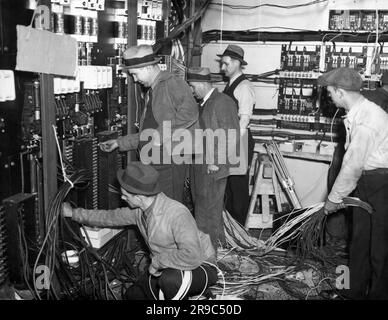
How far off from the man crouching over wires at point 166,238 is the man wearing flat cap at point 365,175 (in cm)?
116

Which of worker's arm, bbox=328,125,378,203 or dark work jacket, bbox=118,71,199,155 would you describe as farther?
dark work jacket, bbox=118,71,199,155

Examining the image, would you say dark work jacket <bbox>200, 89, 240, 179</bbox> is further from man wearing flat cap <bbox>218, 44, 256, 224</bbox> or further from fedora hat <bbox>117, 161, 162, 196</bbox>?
fedora hat <bbox>117, 161, 162, 196</bbox>

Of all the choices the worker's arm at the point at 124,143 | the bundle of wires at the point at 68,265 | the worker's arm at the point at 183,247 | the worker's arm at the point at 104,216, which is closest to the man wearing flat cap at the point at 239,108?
the worker's arm at the point at 124,143

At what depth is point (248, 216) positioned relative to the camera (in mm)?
4660

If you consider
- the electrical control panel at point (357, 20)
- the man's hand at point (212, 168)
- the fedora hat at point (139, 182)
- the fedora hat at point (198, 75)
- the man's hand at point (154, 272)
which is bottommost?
the man's hand at point (154, 272)

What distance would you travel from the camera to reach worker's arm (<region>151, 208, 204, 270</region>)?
2.46m

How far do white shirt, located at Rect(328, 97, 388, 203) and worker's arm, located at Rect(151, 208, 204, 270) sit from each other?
1203 millimetres

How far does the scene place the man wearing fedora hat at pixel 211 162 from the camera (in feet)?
12.4

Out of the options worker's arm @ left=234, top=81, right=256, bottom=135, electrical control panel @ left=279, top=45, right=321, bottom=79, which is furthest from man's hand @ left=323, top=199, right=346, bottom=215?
electrical control panel @ left=279, top=45, right=321, bottom=79

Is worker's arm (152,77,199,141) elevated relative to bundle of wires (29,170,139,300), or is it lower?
elevated

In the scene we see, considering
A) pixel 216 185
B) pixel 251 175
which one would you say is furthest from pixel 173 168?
pixel 251 175

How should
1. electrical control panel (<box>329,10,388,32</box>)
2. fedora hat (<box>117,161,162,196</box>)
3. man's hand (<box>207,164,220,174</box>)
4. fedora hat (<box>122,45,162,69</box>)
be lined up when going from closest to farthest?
fedora hat (<box>117,161,162,196</box>) < fedora hat (<box>122,45,162,69</box>) < man's hand (<box>207,164,220,174</box>) < electrical control panel (<box>329,10,388,32</box>)

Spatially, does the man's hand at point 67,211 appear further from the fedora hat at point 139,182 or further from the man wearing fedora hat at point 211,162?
the man wearing fedora hat at point 211,162

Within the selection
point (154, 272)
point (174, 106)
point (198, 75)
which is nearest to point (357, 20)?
point (198, 75)
